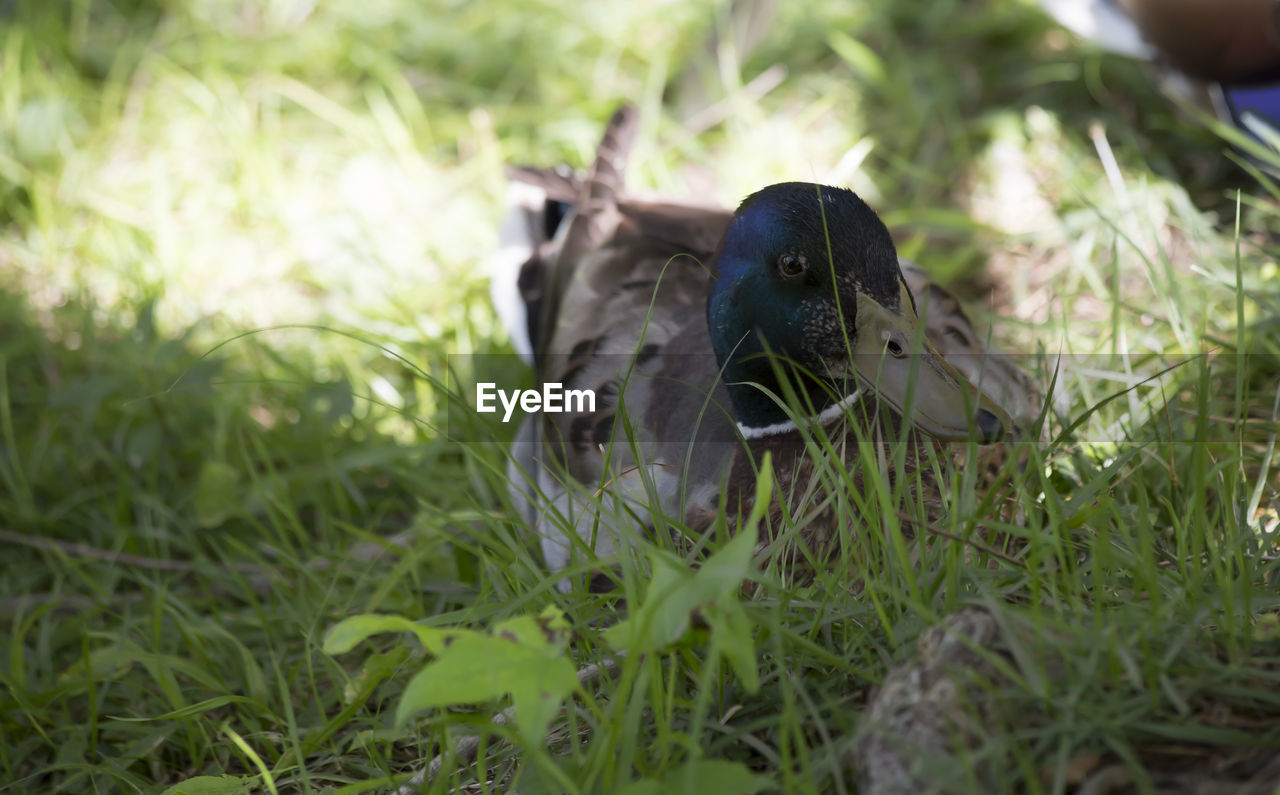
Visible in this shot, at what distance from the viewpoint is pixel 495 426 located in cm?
181

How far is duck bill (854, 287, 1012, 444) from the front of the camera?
6.14ft

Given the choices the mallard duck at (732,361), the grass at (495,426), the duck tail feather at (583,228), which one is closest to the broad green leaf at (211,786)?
the grass at (495,426)

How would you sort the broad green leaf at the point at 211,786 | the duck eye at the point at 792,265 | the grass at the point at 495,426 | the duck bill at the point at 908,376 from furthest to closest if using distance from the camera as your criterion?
the duck eye at the point at 792,265 < the duck bill at the point at 908,376 < the broad green leaf at the point at 211,786 < the grass at the point at 495,426

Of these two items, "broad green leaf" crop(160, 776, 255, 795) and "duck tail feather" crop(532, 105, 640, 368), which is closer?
"broad green leaf" crop(160, 776, 255, 795)

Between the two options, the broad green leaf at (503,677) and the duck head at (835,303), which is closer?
the broad green leaf at (503,677)

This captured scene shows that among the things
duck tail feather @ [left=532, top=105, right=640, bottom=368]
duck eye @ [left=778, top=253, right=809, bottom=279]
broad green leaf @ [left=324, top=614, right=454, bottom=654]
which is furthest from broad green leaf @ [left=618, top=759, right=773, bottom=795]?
duck tail feather @ [left=532, top=105, right=640, bottom=368]

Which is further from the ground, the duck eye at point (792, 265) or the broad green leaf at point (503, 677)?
the duck eye at point (792, 265)

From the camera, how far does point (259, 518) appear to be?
2.87 meters

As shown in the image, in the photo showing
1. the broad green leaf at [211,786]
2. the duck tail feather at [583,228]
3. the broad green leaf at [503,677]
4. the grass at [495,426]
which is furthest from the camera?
the duck tail feather at [583,228]

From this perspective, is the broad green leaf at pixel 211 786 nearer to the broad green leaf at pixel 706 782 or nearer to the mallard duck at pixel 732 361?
the mallard duck at pixel 732 361

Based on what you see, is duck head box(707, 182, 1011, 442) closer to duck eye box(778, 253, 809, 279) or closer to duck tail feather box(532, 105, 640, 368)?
duck eye box(778, 253, 809, 279)

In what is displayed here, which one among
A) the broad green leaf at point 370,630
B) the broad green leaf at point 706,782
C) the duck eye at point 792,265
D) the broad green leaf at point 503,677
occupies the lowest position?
the broad green leaf at point 706,782

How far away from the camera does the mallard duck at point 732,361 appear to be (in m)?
1.89

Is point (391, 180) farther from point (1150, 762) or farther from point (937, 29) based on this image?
point (1150, 762)
